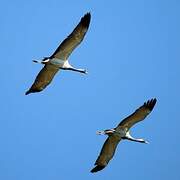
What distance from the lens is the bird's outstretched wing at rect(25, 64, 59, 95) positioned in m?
33.5

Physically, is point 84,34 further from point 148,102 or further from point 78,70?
point 148,102

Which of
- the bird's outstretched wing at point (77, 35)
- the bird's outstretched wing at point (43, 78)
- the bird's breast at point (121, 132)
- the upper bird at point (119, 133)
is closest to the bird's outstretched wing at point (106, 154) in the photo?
the upper bird at point (119, 133)

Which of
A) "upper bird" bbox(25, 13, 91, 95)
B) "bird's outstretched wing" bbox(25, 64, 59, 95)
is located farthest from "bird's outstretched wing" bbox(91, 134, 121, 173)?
"bird's outstretched wing" bbox(25, 64, 59, 95)

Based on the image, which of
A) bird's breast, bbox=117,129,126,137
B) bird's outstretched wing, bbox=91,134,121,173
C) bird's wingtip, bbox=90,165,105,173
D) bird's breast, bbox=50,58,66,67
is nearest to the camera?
bird's breast, bbox=50,58,66,67

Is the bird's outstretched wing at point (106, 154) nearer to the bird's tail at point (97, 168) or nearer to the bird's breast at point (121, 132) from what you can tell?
the bird's tail at point (97, 168)

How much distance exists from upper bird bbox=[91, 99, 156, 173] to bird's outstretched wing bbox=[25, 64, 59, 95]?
3371 millimetres

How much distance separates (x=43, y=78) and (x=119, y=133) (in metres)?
4.40

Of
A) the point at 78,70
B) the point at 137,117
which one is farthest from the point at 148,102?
the point at 78,70

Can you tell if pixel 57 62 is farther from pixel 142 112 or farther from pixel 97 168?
pixel 97 168

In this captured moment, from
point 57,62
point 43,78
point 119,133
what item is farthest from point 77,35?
point 119,133

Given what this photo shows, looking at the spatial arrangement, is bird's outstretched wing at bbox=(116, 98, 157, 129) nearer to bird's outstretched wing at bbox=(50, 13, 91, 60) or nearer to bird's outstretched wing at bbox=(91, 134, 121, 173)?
bird's outstretched wing at bbox=(91, 134, 121, 173)

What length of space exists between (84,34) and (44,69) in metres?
2.59

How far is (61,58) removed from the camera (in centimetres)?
3322

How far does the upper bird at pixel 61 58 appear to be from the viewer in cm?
3209
